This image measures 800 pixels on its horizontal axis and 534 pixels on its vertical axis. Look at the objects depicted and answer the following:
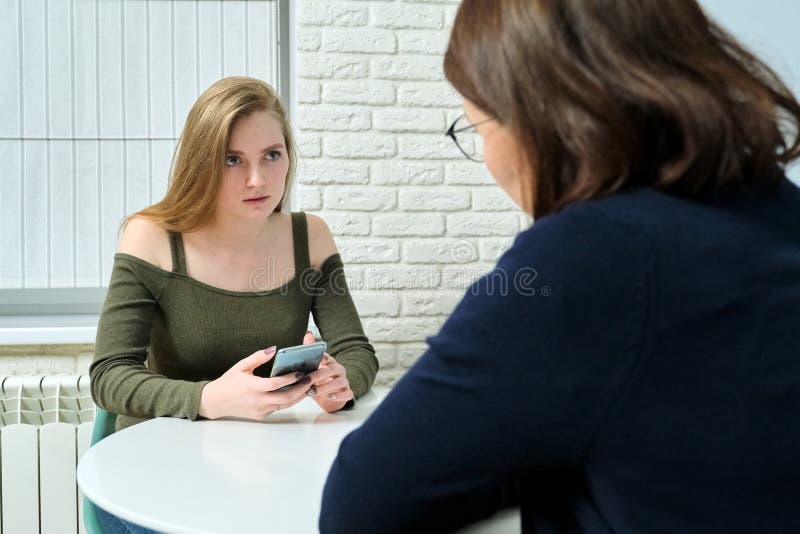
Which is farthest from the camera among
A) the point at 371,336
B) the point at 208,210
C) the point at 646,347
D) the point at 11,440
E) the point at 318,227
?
the point at 371,336

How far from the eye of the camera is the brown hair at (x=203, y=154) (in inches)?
71.5

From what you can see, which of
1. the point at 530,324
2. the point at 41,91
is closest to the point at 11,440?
the point at 41,91

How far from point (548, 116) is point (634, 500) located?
0.34m

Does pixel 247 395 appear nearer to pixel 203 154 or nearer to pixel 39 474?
pixel 203 154

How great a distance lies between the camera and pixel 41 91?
2.81 metres

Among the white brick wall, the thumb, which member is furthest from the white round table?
the white brick wall

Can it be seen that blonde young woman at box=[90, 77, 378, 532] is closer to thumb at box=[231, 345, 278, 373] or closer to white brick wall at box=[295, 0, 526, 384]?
thumb at box=[231, 345, 278, 373]

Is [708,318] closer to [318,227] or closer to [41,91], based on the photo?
[318,227]

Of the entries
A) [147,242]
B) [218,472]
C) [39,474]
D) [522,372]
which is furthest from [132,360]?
[522,372]

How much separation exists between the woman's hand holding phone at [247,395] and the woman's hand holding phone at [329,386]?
0.05 metres

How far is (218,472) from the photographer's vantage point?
1.15 meters

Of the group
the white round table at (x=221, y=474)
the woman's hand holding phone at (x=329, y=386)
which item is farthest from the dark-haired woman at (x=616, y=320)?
the woman's hand holding phone at (x=329, y=386)

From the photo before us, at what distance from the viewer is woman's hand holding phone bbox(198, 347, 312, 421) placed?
1458 millimetres

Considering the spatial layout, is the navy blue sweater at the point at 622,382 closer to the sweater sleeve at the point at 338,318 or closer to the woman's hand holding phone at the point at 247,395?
the woman's hand holding phone at the point at 247,395
